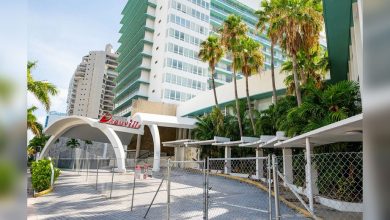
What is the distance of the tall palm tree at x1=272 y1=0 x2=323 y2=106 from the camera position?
18.3m

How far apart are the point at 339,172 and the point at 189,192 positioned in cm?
698

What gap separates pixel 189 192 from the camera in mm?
15656

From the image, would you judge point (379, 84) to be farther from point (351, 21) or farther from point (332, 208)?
point (351, 21)

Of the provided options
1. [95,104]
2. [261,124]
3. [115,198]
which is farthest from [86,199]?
[95,104]

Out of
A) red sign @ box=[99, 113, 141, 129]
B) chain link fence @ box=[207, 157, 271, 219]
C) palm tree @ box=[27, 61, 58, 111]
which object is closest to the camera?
chain link fence @ box=[207, 157, 271, 219]

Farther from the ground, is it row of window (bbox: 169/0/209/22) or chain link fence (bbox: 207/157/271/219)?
row of window (bbox: 169/0/209/22)

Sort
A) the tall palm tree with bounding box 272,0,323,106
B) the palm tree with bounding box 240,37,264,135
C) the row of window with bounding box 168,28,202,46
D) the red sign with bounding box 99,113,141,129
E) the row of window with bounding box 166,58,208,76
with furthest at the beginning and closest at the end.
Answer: the row of window with bounding box 168,28,202,46, the row of window with bounding box 166,58,208,76, the red sign with bounding box 99,113,141,129, the palm tree with bounding box 240,37,264,135, the tall palm tree with bounding box 272,0,323,106

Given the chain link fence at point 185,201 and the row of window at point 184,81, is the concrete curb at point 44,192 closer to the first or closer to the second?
the chain link fence at point 185,201

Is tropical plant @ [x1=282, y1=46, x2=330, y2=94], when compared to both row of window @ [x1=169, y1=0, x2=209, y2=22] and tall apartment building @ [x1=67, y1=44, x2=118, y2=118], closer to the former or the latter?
row of window @ [x1=169, y1=0, x2=209, y2=22]

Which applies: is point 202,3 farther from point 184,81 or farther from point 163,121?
point 163,121

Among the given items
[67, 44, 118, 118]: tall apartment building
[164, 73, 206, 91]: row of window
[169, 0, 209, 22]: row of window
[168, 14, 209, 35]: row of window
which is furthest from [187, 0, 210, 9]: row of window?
[67, 44, 118, 118]: tall apartment building

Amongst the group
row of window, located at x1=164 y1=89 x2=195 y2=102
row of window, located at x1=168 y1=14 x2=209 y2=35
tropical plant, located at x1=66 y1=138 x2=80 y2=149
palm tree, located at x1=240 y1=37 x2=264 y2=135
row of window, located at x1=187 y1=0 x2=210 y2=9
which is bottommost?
tropical plant, located at x1=66 y1=138 x2=80 y2=149

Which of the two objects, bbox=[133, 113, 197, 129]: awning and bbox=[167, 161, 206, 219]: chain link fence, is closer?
bbox=[167, 161, 206, 219]: chain link fence

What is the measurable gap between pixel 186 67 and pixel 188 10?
456 inches
